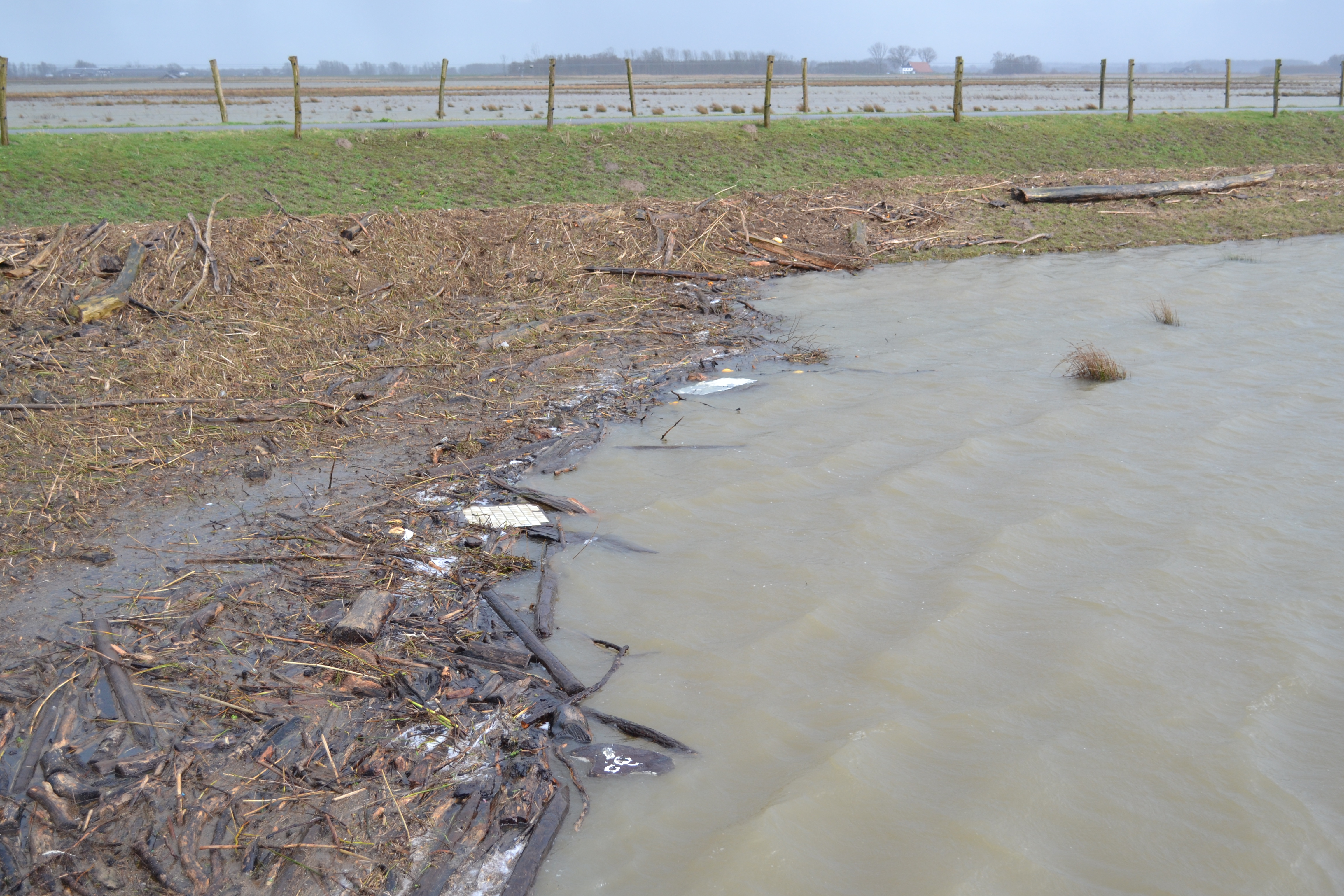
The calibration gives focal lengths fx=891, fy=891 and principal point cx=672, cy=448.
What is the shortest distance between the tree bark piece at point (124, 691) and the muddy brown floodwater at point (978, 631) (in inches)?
72.0

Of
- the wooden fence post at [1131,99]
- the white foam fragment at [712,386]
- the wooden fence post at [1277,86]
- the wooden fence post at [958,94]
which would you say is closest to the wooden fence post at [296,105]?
the white foam fragment at [712,386]

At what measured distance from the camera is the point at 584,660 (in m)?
4.43

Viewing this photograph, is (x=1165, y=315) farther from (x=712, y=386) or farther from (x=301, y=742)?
(x=301, y=742)

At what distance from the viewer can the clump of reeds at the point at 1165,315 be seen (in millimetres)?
9984

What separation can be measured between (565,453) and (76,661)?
11.6ft

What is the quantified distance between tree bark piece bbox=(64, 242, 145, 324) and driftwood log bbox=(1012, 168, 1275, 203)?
14397 millimetres

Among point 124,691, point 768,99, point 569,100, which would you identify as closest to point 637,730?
point 124,691

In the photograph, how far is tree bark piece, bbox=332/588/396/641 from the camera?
4.33 metres

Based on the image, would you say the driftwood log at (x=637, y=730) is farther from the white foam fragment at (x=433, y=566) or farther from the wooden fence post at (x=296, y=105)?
the wooden fence post at (x=296, y=105)

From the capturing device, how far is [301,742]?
369 cm

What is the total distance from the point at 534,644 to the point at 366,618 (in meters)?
0.84

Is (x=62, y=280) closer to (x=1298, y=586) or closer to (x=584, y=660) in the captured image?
(x=584, y=660)

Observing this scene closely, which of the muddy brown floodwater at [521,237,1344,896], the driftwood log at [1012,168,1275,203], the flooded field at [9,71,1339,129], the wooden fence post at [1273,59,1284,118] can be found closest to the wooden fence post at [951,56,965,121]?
the flooded field at [9,71,1339,129]

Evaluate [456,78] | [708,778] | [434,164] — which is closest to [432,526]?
[708,778]
